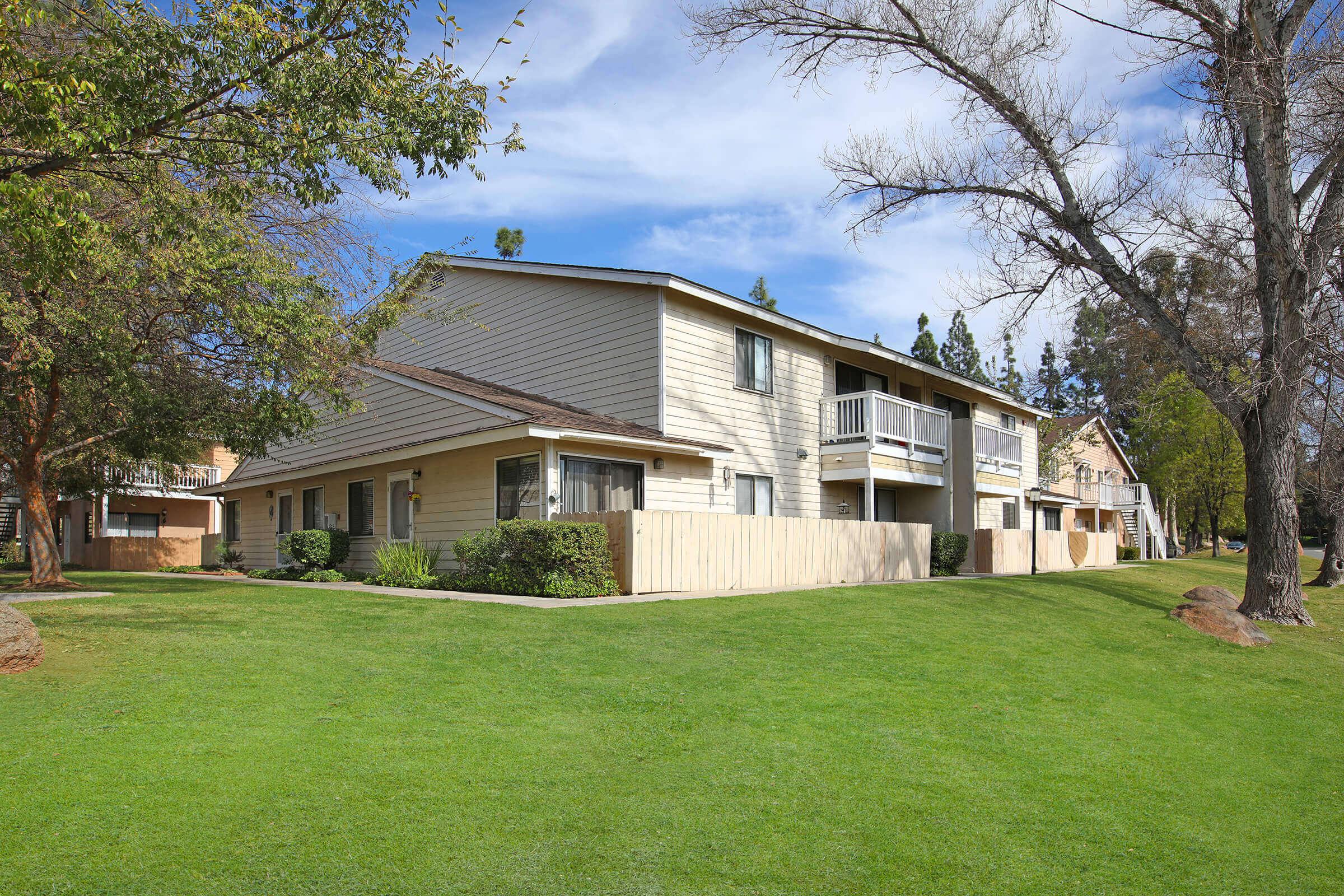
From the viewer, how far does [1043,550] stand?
25.7m

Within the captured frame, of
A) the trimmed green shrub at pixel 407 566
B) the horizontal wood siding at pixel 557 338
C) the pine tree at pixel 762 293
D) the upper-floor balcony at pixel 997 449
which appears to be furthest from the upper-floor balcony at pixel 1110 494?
the trimmed green shrub at pixel 407 566

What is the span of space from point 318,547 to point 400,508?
1.97 m

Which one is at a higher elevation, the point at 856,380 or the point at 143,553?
the point at 856,380

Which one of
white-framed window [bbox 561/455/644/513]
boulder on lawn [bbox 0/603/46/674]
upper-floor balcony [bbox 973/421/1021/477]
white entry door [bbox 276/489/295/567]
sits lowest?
boulder on lawn [bbox 0/603/46/674]

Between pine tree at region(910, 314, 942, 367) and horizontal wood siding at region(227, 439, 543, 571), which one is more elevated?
pine tree at region(910, 314, 942, 367)

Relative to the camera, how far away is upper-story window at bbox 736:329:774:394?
19281mm

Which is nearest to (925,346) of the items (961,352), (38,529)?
(961,352)

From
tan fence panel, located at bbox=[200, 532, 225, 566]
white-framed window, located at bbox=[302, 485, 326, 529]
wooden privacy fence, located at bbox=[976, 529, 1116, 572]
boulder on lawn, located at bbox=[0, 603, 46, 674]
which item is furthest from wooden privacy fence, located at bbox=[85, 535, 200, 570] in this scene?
wooden privacy fence, located at bbox=[976, 529, 1116, 572]

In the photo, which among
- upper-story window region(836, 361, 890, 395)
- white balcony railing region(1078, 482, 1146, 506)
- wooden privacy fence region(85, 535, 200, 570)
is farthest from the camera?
white balcony railing region(1078, 482, 1146, 506)

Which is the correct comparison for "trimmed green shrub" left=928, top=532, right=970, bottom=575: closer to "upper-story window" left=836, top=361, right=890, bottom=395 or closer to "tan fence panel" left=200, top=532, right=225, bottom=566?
Answer: "upper-story window" left=836, top=361, right=890, bottom=395

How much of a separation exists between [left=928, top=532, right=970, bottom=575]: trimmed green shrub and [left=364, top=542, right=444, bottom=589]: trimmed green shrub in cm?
1125

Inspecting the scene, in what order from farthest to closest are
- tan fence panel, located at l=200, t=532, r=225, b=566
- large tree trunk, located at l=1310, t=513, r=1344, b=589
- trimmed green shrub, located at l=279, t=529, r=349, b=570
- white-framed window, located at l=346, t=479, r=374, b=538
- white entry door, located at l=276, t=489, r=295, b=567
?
tan fence panel, located at l=200, t=532, r=225, b=566, large tree trunk, located at l=1310, t=513, r=1344, b=589, white entry door, located at l=276, t=489, r=295, b=567, white-framed window, located at l=346, t=479, r=374, b=538, trimmed green shrub, located at l=279, t=529, r=349, b=570

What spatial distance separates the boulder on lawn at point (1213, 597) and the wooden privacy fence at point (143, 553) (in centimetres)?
2993

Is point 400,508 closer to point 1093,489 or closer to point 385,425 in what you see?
point 385,425
